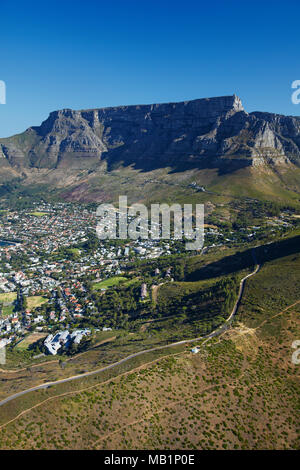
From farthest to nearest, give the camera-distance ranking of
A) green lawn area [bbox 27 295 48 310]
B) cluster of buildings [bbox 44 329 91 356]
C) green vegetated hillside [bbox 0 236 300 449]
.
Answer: green lawn area [bbox 27 295 48 310], cluster of buildings [bbox 44 329 91 356], green vegetated hillside [bbox 0 236 300 449]

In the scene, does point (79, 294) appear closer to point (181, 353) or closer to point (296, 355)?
point (181, 353)

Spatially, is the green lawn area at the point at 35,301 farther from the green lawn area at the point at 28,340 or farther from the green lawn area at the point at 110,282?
the green lawn area at the point at 110,282

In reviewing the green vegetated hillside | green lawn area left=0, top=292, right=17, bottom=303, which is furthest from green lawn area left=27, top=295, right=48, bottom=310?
the green vegetated hillside

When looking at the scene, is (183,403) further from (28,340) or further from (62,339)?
(28,340)
